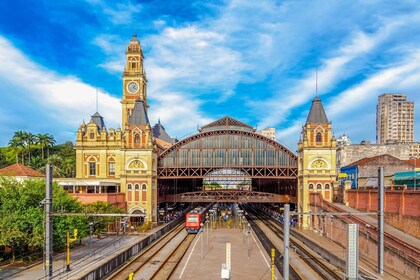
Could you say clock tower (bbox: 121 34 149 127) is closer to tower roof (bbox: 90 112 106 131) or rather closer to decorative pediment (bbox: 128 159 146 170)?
tower roof (bbox: 90 112 106 131)

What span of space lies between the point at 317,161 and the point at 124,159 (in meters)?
36.8

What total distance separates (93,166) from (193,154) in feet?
66.2

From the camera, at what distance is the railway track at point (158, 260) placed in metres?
33.2

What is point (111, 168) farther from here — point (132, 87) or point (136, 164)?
point (132, 87)

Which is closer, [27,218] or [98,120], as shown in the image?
[27,218]

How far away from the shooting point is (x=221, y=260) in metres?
39.9

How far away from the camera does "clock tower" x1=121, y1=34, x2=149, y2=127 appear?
310 ft

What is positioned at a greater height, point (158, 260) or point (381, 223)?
point (381, 223)

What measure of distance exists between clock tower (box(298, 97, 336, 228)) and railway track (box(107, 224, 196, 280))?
24161mm

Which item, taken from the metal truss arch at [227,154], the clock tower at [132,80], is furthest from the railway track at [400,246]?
the clock tower at [132,80]

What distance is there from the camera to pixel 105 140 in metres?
70.9

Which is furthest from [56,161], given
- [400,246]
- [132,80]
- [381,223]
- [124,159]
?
[381,223]

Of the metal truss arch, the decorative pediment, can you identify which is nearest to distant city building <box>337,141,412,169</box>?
the metal truss arch

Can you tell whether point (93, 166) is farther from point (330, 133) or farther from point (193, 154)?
point (330, 133)
